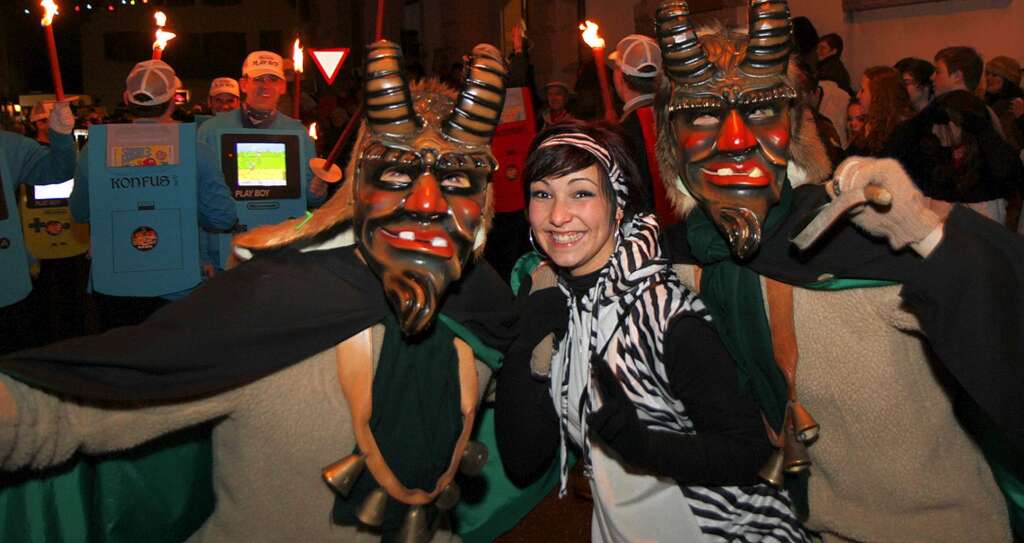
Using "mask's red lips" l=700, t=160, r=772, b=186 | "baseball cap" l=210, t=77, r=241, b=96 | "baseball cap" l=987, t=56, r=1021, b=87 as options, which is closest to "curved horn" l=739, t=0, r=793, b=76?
"mask's red lips" l=700, t=160, r=772, b=186

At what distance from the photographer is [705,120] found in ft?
8.48

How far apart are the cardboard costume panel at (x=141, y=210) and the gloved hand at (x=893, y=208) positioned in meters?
3.71

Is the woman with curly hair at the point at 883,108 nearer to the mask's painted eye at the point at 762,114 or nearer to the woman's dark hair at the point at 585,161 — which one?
the mask's painted eye at the point at 762,114

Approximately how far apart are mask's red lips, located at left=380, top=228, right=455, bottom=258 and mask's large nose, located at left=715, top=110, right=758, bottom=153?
30.0 inches

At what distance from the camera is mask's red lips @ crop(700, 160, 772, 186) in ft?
8.13

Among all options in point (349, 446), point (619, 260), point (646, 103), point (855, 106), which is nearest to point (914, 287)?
point (619, 260)

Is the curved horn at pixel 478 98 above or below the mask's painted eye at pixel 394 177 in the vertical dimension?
above

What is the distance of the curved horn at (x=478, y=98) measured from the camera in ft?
7.98

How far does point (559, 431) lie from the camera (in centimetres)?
270

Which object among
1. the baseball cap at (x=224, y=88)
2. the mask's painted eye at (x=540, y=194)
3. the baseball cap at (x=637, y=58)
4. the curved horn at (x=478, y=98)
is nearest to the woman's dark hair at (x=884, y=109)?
the baseball cap at (x=637, y=58)

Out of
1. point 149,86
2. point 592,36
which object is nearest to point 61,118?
point 149,86

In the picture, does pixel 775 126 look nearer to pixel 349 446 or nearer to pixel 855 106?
pixel 349 446

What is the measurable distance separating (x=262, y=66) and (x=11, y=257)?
2.36 metres

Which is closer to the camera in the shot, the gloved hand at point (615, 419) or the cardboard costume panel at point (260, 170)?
the gloved hand at point (615, 419)
